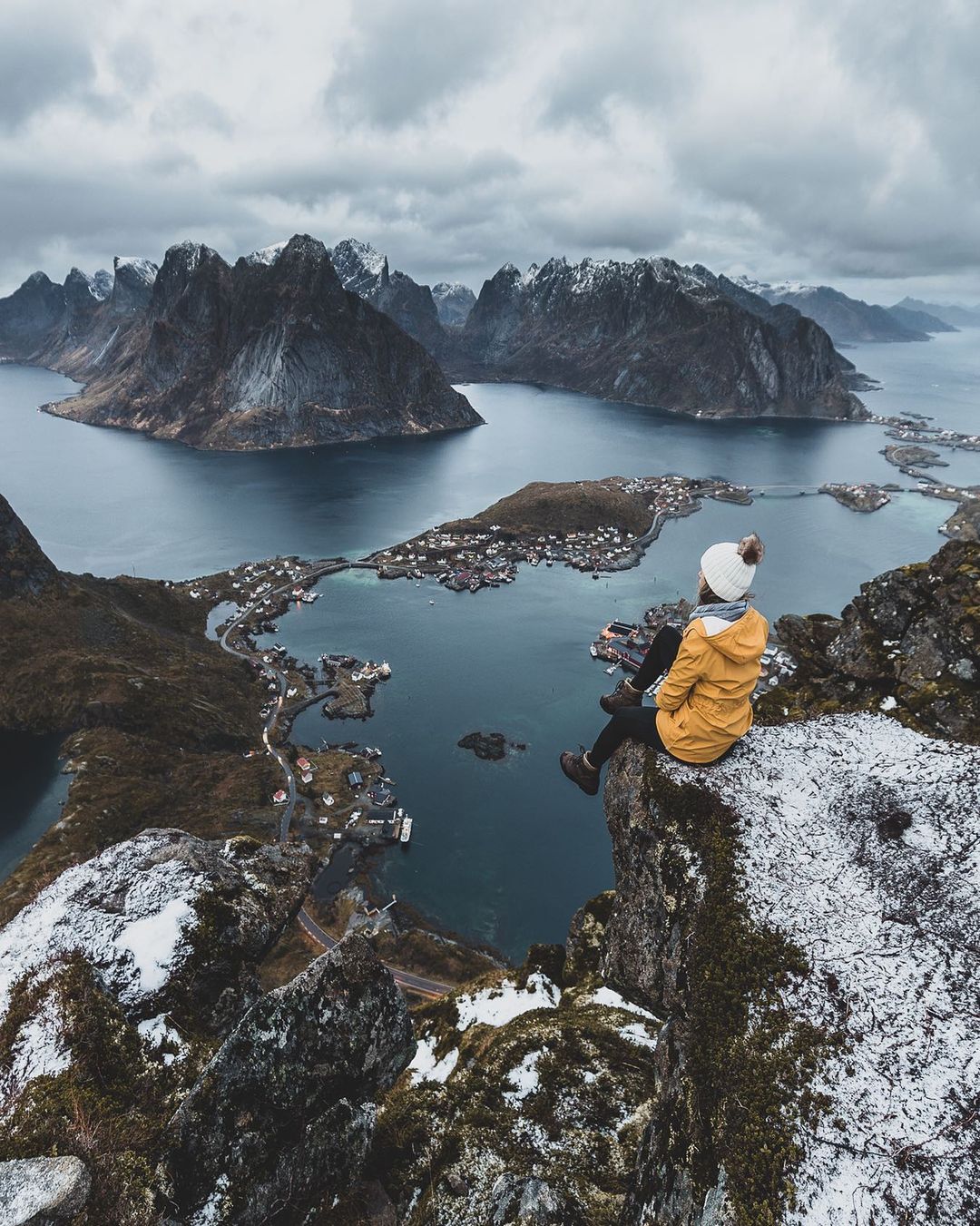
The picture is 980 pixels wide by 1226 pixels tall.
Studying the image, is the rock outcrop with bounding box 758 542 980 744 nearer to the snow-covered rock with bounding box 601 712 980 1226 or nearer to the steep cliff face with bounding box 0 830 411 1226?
the snow-covered rock with bounding box 601 712 980 1226

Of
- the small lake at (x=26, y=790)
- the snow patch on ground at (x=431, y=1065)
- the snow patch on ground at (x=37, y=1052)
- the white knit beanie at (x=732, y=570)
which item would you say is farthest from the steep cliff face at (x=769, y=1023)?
the small lake at (x=26, y=790)

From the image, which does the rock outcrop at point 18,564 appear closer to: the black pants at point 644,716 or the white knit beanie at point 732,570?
the black pants at point 644,716

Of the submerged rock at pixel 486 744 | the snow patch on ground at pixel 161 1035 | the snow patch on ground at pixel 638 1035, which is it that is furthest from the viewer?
the submerged rock at pixel 486 744

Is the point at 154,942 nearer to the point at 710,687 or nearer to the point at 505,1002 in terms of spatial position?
the point at 710,687

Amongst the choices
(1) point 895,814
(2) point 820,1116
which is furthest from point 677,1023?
(1) point 895,814

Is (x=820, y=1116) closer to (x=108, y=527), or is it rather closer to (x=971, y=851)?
(x=971, y=851)

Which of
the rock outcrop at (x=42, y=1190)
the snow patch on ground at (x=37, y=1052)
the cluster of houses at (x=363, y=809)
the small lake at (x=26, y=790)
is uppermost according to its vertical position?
the rock outcrop at (x=42, y=1190)
